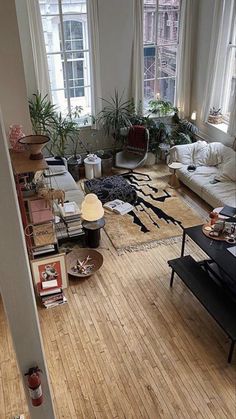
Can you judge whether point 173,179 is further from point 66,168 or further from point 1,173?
point 1,173

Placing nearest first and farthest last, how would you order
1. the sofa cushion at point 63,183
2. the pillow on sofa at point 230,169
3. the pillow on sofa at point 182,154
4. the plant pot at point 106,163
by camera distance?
the sofa cushion at point 63,183
the pillow on sofa at point 230,169
the pillow on sofa at point 182,154
the plant pot at point 106,163

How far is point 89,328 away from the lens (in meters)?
4.14

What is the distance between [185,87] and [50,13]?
3.00 metres

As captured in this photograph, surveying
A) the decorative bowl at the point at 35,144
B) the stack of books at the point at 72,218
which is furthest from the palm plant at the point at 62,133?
the decorative bowl at the point at 35,144

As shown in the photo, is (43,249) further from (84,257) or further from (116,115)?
(116,115)

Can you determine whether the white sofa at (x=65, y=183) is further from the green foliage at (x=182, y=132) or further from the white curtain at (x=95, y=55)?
the green foliage at (x=182, y=132)

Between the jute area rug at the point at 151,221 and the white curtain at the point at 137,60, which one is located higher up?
the white curtain at the point at 137,60

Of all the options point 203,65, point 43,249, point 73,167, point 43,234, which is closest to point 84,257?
point 43,249

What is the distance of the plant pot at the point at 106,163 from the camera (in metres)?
7.28

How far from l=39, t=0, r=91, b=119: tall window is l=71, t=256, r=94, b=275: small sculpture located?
361 centimetres

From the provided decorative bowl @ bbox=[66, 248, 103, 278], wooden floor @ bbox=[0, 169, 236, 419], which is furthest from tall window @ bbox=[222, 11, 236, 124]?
wooden floor @ bbox=[0, 169, 236, 419]

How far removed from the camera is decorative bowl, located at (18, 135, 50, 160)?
3328mm

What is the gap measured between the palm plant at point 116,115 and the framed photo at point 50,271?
12.4 feet

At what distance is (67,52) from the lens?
270 inches
